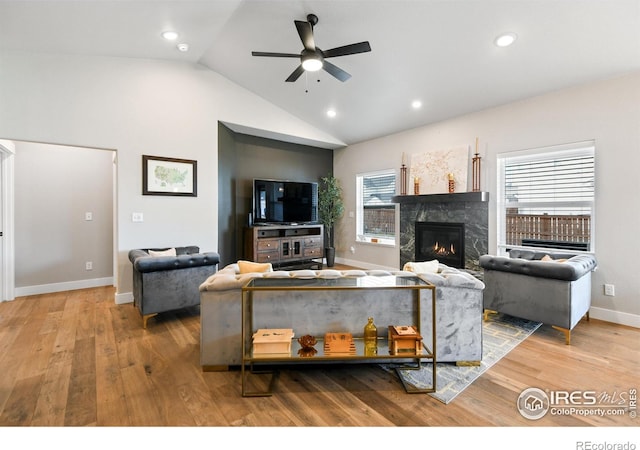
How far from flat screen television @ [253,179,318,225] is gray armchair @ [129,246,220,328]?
79.1 inches

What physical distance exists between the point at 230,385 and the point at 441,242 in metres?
4.05

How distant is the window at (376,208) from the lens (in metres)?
5.89

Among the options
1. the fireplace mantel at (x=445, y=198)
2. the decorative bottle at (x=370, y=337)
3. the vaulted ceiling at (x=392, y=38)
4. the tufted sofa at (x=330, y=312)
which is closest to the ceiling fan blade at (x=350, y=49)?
the vaulted ceiling at (x=392, y=38)

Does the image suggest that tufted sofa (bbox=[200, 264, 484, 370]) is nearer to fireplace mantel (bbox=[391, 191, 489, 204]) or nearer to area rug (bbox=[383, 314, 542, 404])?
area rug (bbox=[383, 314, 542, 404])

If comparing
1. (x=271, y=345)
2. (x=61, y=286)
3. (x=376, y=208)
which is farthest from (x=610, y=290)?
(x=61, y=286)

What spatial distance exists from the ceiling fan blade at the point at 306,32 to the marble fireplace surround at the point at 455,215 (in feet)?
10.1

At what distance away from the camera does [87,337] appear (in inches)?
116

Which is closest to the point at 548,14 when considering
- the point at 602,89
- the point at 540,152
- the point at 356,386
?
the point at 602,89

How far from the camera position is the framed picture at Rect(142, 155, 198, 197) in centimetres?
413

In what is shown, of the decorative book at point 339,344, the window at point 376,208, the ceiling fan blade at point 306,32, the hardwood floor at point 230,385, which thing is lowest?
the hardwood floor at point 230,385

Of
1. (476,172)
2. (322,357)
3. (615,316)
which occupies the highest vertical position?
(476,172)

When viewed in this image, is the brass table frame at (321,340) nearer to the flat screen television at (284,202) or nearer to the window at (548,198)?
the window at (548,198)

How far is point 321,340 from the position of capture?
2227 mm

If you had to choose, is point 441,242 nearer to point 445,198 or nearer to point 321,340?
point 445,198
